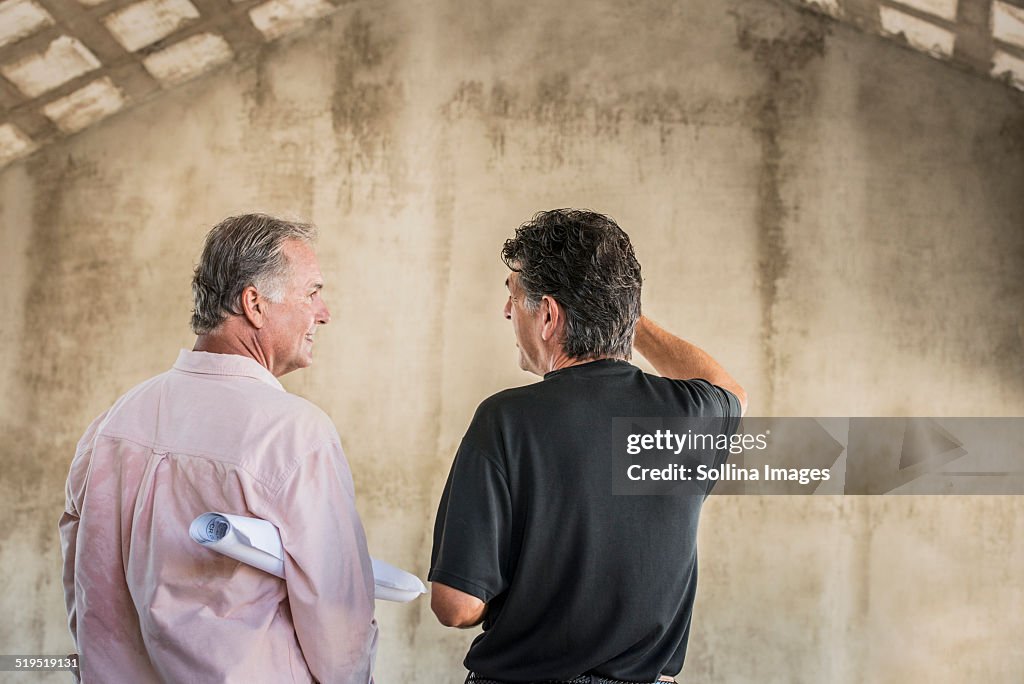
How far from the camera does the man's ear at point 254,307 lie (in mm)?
1730

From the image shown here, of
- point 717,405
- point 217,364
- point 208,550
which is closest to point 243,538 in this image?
point 208,550

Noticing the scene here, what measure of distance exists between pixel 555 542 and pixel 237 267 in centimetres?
76

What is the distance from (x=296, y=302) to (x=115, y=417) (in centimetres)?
38

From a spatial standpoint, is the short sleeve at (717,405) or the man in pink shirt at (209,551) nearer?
the man in pink shirt at (209,551)

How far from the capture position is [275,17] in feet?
15.1

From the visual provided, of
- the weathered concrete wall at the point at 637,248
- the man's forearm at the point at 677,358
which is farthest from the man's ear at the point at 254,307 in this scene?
the weathered concrete wall at the point at 637,248

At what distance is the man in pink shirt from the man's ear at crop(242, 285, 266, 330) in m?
0.07

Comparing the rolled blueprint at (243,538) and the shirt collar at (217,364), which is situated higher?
the shirt collar at (217,364)

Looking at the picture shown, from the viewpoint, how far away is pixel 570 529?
5.08 feet

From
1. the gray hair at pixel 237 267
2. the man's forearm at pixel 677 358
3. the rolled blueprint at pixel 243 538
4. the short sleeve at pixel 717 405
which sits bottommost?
the rolled blueprint at pixel 243 538

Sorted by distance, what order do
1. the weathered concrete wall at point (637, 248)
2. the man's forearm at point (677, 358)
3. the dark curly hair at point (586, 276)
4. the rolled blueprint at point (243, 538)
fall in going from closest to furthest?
the rolled blueprint at point (243, 538) < the dark curly hair at point (586, 276) < the man's forearm at point (677, 358) < the weathered concrete wall at point (637, 248)

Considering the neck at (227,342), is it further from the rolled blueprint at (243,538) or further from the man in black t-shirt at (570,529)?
the man in black t-shirt at (570,529)

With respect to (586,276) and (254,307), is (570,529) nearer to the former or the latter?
(586,276)

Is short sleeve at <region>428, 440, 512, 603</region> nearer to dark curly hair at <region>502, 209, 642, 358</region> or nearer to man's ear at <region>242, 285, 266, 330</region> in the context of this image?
dark curly hair at <region>502, 209, 642, 358</region>
